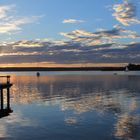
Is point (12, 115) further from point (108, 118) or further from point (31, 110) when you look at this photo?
point (108, 118)

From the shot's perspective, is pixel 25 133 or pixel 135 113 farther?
Result: pixel 135 113

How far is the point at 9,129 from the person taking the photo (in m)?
30.9

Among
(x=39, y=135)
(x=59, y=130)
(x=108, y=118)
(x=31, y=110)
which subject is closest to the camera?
(x=39, y=135)

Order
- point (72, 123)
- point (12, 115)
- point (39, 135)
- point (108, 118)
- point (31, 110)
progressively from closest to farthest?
point (39, 135) < point (72, 123) < point (108, 118) < point (12, 115) < point (31, 110)

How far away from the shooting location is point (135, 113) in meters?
40.9

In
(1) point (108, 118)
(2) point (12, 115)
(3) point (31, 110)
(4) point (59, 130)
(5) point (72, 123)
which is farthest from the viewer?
(3) point (31, 110)

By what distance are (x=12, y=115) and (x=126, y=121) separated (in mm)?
12657

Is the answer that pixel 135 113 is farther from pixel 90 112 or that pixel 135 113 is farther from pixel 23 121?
pixel 23 121

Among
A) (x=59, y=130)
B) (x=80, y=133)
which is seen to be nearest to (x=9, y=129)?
(x=59, y=130)

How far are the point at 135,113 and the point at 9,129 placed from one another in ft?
53.0

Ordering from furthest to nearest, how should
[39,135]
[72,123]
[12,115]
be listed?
1. [12,115]
2. [72,123]
3. [39,135]

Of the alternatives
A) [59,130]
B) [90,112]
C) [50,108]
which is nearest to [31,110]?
[50,108]

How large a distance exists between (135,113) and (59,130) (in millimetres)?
13273

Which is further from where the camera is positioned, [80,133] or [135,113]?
[135,113]
